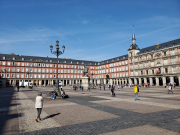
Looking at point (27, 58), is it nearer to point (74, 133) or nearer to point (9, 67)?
point (9, 67)

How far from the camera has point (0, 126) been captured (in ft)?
19.5

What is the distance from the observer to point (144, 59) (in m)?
57.9

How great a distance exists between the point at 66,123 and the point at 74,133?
132cm

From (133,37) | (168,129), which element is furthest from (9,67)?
(168,129)

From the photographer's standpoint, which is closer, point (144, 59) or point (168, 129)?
point (168, 129)

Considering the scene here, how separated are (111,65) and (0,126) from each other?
76.3m

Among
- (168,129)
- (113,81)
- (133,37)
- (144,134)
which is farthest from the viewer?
(113,81)

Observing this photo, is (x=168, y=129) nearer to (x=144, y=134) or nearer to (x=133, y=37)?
(x=144, y=134)

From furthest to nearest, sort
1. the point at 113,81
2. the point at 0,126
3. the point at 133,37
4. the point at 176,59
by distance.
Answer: the point at 113,81 → the point at 133,37 → the point at 176,59 → the point at 0,126

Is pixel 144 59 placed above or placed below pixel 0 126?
above

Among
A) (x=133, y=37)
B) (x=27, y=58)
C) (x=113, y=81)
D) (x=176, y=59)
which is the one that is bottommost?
(x=113, y=81)

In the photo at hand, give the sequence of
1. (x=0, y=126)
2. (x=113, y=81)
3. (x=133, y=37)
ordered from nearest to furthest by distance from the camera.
→ (x=0, y=126) < (x=133, y=37) < (x=113, y=81)

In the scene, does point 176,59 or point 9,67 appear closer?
point 176,59

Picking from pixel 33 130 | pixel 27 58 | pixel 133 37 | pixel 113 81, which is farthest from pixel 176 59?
pixel 27 58
